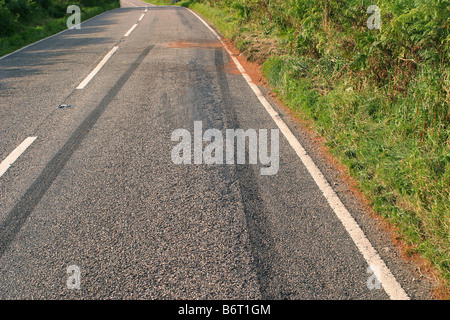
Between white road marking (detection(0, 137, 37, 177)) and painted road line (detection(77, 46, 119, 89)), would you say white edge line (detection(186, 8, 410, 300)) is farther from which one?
painted road line (detection(77, 46, 119, 89))

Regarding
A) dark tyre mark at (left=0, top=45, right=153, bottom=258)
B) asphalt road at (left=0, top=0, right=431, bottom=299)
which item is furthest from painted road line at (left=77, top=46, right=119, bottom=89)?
dark tyre mark at (left=0, top=45, right=153, bottom=258)

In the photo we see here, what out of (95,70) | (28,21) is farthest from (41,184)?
(28,21)

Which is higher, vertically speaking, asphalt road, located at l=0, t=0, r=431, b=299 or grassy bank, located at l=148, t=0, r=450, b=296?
grassy bank, located at l=148, t=0, r=450, b=296

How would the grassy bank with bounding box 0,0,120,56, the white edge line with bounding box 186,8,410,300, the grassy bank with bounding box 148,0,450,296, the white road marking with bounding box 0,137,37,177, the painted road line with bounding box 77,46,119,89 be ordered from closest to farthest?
the white edge line with bounding box 186,8,410,300
the grassy bank with bounding box 148,0,450,296
the white road marking with bounding box 0,137,37,177
the painted road line with bounding box 77,46,119,89
the grassy bank with bounding box 0,0,120,56

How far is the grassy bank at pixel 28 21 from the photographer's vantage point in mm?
14795

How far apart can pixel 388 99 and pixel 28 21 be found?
19.7 meters

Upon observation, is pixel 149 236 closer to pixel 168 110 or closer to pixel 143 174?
pixel 143 174

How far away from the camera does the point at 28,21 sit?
784 inches

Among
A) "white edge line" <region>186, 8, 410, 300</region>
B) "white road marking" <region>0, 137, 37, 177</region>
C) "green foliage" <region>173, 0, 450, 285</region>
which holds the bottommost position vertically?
"white edge line" <region>186, 8, 410, 300</region>

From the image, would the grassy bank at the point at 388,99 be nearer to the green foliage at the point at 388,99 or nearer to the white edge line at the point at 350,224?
→ the green foliage at the point at 388,99

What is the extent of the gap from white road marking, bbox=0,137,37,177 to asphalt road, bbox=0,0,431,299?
7cm

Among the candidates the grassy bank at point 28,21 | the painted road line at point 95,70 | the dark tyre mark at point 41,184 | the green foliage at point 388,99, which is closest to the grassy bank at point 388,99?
the green foliage at point 388,99

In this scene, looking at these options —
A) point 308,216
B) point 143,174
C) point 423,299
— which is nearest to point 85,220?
point 143,174

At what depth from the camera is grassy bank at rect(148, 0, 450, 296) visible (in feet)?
11.9
